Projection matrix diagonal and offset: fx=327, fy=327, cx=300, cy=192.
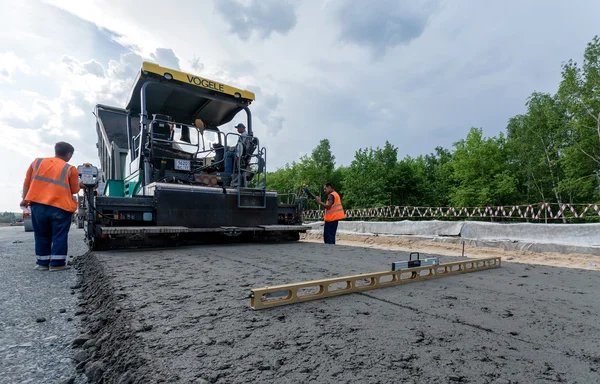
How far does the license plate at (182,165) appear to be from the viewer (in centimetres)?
596

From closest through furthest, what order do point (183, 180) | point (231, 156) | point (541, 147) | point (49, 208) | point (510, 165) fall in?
1. point (49, 208)
2. point (183, 180)
3. point (231, 156)
4. point (541, 147)
5. point (510, 165)

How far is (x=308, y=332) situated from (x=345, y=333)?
0.18 meters

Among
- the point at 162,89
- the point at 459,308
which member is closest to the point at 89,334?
the point at 459,308

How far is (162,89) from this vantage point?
6004 millimetres

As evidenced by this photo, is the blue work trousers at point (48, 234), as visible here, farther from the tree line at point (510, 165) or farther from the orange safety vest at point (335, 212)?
the tree line at point (510, 165)

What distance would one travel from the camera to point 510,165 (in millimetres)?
34031

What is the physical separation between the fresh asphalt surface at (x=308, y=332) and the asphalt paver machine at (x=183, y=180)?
80.0 inches

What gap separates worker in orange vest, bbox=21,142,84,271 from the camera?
3986mm

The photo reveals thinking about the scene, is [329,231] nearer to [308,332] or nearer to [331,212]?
[331,212]

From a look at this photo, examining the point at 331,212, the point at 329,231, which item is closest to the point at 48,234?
the point at 331,212

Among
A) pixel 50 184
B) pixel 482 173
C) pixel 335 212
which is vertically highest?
pixel 482 173

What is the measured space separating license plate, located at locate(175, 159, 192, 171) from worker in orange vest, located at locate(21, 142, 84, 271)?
6.44 feet

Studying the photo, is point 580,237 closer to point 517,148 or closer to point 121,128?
point 121,128

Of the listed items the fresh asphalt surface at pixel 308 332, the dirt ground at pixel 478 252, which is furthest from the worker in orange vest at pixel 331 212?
the fresh asphalt surface at pixel 308 332
